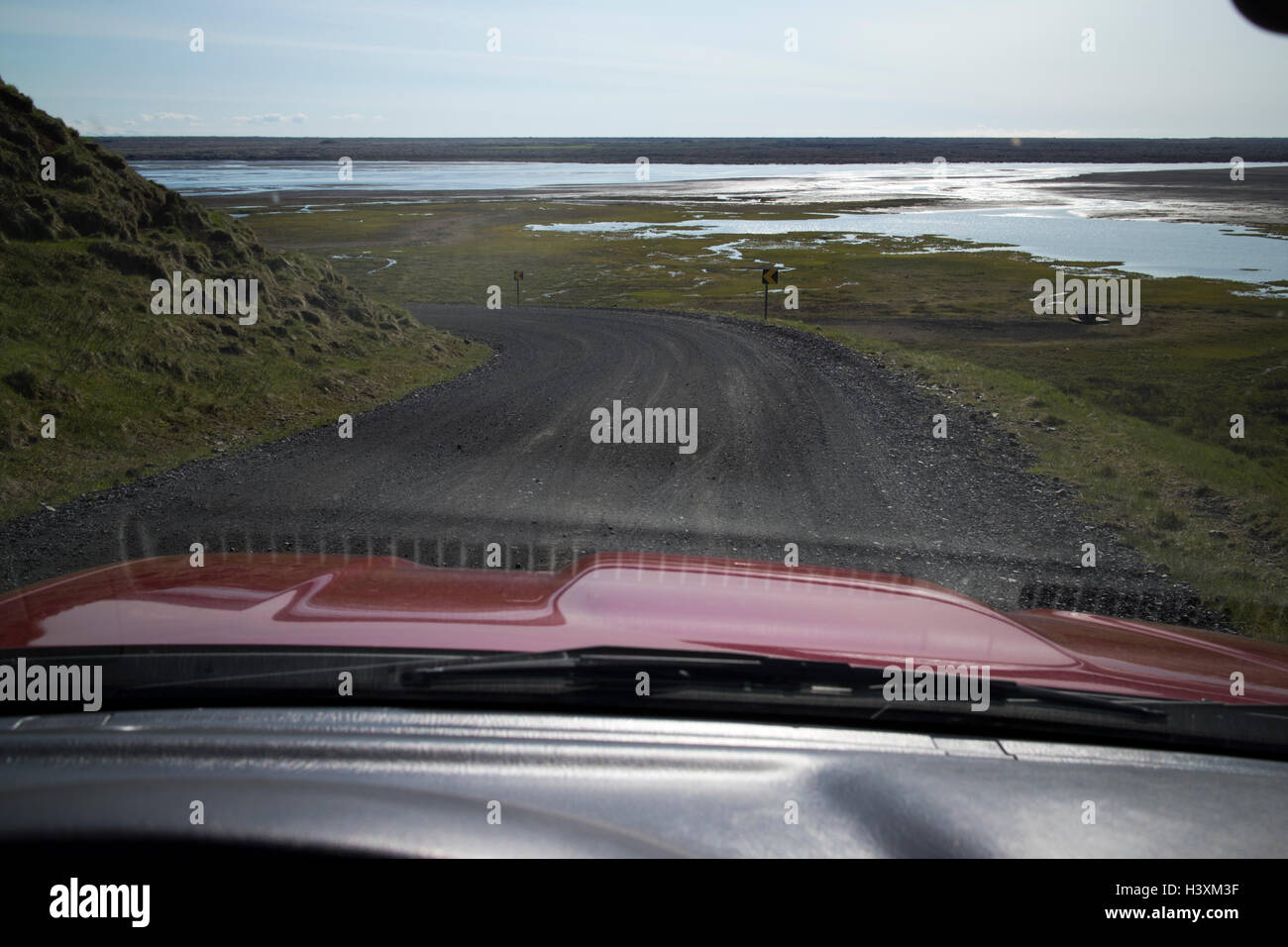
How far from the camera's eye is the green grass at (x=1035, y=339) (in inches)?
331

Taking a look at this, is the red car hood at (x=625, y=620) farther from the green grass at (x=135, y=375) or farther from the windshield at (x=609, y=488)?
the green grass at (x=135, y=375)

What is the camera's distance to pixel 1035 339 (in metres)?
26.1

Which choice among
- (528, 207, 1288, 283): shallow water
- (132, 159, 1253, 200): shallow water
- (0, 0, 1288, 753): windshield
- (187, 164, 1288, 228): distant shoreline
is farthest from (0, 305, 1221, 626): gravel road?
(132, 159, 1253, 200): shallow water

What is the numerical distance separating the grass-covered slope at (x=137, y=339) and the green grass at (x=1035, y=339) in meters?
10.3

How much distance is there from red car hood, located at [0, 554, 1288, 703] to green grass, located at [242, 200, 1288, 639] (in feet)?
12.5

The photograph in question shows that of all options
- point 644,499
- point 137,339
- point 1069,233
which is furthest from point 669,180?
point 644,499

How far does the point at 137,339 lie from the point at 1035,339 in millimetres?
23466

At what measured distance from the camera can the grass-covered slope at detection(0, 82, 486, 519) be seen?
10.5 metres

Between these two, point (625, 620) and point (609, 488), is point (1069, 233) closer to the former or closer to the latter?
point (609, 488)

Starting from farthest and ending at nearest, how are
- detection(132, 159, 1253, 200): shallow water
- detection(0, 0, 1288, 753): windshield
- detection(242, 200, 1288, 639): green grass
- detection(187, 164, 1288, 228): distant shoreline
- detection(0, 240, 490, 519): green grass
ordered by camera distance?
detection(132, 159, 1253, 200): shallow water → detection(187, 164, 1288, 228): distant shoreline → detection(0, 240, 490, 519): green grass → detection(242, 200, 1288, 639): green grass → detection(0, 0, 1288, 753): windshield

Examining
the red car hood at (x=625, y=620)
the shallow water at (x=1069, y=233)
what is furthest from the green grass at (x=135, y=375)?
the shallow water at (x=1069, y=233)

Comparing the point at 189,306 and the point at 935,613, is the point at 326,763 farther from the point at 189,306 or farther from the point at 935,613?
the point at 189,306

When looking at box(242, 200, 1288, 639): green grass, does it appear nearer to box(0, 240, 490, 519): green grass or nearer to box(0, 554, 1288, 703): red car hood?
box(0, 554, 1288, 703): red car hood
